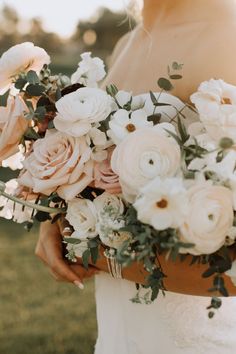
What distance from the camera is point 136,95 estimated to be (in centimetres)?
248

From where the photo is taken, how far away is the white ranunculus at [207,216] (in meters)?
1.85

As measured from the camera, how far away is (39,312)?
6098 millimetres

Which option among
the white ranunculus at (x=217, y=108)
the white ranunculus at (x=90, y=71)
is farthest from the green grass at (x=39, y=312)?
the white ranunculus at (x=217, y=108)

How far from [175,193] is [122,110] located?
0.42m

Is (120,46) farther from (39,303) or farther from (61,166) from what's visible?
(39,303)

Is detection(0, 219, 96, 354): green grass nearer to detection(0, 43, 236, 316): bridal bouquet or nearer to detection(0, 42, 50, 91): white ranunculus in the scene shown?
detection(0, 43, 236, 316): bridal bouquet

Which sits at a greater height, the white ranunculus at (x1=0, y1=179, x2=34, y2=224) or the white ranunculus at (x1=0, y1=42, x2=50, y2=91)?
the white ranunculus at (x1=0, y1=42, x2=50, y2=91)

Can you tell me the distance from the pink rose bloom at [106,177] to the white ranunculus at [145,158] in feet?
0.38

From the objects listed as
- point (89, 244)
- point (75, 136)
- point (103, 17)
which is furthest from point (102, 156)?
point (103, 17)

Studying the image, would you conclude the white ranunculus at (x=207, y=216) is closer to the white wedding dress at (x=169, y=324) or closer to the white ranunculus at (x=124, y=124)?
the white ranunculus at (x=124, y=124)

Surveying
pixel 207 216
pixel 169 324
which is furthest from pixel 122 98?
pixel 169 324

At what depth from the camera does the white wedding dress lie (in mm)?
2395

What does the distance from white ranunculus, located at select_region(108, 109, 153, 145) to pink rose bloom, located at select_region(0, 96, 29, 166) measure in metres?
0.33

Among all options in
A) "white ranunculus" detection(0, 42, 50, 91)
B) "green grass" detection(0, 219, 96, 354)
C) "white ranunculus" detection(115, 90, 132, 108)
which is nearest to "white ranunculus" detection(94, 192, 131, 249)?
"white ranunculus" detection(115, 90, 132, 108)
